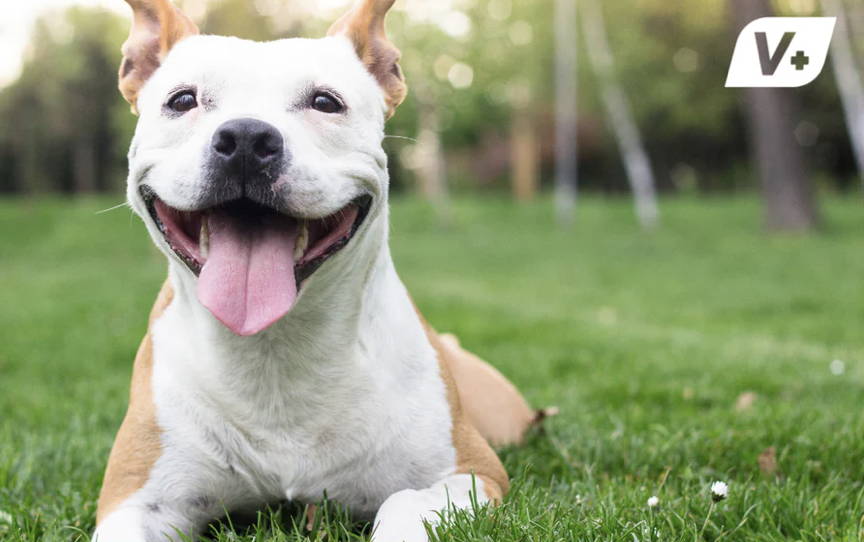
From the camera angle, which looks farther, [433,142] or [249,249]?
[433,142]

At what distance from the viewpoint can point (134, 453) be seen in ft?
8.55

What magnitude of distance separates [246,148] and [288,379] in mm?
720

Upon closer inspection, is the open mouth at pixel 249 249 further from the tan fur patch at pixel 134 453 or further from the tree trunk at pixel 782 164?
the tree trunk at pixel 782 164

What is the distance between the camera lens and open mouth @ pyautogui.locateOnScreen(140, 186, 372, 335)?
2.32m

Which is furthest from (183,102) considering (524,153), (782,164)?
(524,153)

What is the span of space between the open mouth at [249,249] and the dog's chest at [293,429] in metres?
0.31

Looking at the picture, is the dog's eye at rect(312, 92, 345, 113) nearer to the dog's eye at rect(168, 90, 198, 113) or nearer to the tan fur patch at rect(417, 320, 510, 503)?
the dog's eye at rect(168, 90, 198, 113)

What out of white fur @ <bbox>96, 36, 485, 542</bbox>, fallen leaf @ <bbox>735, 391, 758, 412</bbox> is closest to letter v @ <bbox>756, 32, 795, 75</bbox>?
fallen leaf @ <bbox>735, 391, 758, 412</bbox>

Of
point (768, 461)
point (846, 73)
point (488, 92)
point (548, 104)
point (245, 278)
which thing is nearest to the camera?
point (245, 278)

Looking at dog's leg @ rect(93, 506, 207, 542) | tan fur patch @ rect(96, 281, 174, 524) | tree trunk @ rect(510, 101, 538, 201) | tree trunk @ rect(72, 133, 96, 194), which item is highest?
tan fur patch @ rect(96, 281, 174, 524)

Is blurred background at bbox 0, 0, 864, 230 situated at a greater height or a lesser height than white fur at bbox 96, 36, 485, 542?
lesser

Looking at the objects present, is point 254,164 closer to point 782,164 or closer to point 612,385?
point 612,385

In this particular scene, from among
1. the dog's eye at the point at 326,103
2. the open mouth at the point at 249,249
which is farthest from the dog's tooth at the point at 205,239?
the dog's eye at the point at 326,103

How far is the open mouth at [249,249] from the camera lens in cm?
232
